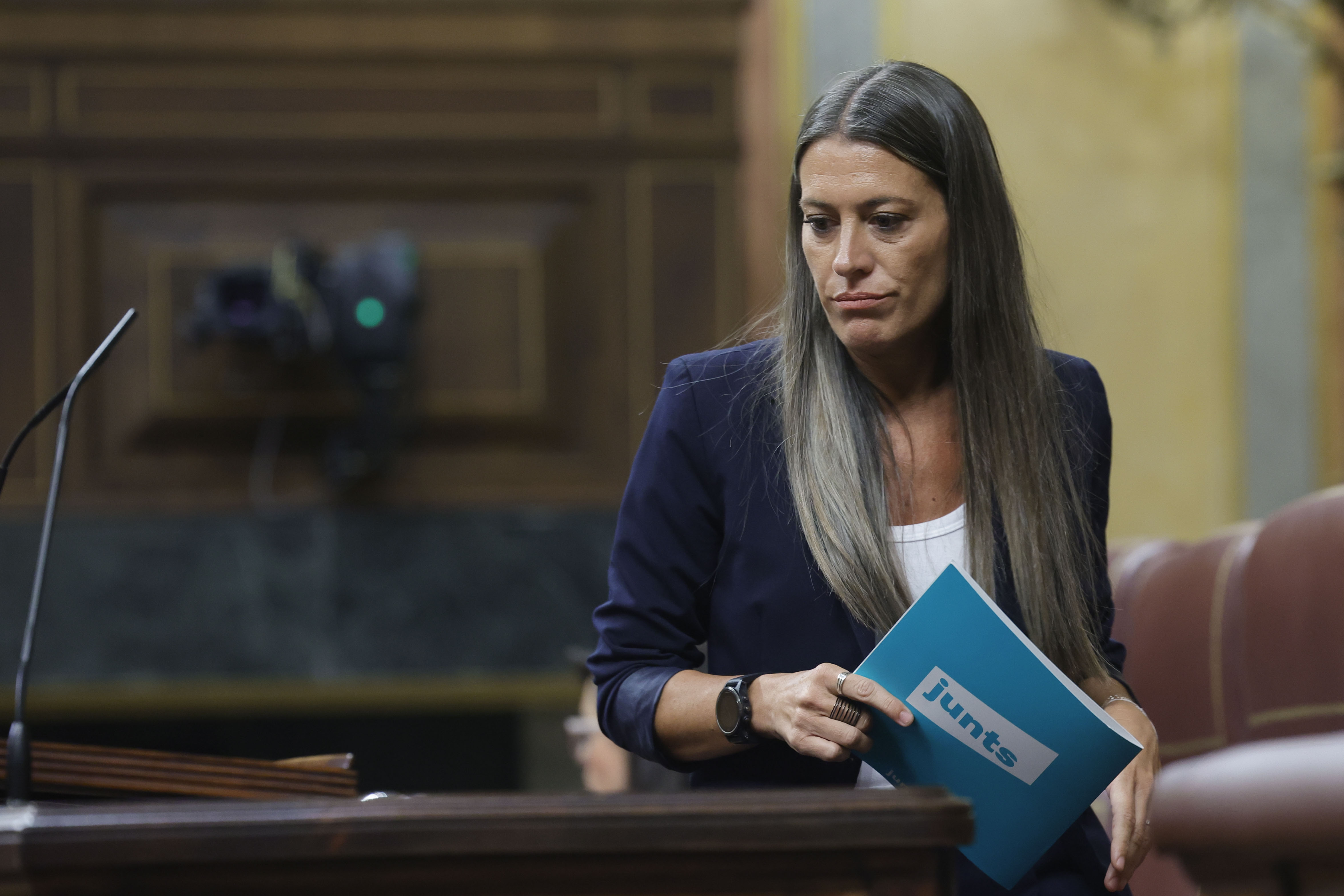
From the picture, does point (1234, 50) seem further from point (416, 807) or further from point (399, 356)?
point (416, 807)

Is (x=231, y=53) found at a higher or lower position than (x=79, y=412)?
higher

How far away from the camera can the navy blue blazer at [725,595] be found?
1.24 metres

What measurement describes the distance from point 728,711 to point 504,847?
43cm

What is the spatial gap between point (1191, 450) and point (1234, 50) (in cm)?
113

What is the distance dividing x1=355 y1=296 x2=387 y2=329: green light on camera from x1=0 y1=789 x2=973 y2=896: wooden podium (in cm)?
297

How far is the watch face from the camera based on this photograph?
1.13m

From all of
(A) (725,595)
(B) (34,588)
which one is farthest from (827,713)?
(B) (34,588)

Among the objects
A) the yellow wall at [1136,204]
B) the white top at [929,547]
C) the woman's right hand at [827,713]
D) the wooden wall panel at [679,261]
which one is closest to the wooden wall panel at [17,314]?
the wooden wall panel at [679,261]

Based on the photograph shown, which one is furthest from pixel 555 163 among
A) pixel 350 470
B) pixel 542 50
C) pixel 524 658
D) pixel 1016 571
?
pixel 1016 571

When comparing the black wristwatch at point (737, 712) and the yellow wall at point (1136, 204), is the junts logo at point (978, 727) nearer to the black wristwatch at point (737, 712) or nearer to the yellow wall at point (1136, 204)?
the black wristwatch at point (737, 712)

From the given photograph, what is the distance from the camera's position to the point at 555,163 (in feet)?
13.1

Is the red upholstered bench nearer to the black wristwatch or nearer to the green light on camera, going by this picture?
the black wristwatch

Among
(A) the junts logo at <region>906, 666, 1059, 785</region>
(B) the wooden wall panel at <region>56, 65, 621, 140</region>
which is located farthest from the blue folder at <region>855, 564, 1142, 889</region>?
(B) the wooden wall panel at <region>56, 65, 621, 140</region>

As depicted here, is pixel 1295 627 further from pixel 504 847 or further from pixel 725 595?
pixel 504 847
